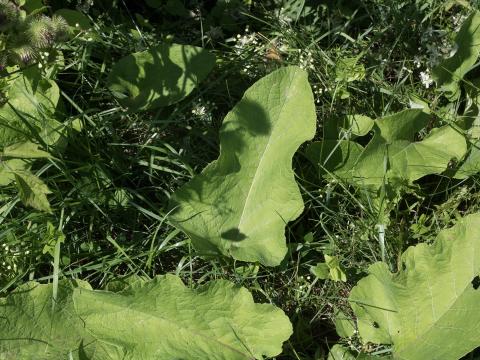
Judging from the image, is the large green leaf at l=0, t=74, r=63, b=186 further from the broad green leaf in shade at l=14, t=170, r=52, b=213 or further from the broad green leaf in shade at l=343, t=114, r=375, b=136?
the broad green leaf in shade at l=343, t=114, r=375, b=136

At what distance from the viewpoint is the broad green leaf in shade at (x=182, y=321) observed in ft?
7.47

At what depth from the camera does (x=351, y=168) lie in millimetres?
2621

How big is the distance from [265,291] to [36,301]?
0.79m

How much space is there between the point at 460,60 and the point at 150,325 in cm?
154

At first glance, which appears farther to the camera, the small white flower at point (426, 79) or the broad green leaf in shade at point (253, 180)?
the small white flower at point (426, 79)

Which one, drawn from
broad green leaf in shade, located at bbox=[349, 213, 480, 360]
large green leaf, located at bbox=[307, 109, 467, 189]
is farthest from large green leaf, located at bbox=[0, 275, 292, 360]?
large green leaf, located at bbox=[307, 109, 467, 189]

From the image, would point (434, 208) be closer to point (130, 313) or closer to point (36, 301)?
point (130, 313)

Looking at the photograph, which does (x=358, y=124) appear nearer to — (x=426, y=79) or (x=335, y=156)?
(x=335, y=156)

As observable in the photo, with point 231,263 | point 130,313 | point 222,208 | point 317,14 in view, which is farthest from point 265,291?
point 317,14

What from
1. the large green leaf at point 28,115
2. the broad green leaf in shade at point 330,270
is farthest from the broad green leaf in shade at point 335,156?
the large green leaf at point 28,115

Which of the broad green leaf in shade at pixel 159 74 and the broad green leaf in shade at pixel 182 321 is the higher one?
the broad green leaf in shade at pixel 159 74

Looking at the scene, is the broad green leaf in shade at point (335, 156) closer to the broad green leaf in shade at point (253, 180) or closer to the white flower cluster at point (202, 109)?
the broad green leaf in shade at point (253, 180)

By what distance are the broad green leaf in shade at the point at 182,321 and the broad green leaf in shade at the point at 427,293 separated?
0.34 m

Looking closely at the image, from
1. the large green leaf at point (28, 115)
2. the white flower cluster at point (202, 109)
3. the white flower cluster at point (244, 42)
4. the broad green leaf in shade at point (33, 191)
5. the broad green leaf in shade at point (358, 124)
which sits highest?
the large green leaf at point (28, 115)
